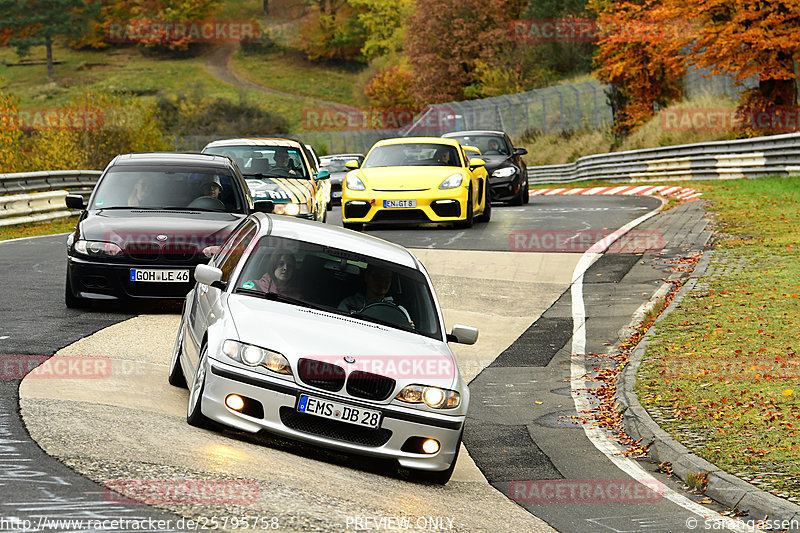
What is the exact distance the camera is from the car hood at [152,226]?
482 inches

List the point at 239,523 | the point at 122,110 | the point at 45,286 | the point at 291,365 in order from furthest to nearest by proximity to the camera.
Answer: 1. the point at 122,110
2. the point at 45,286
3. the point at 291,365
4. the point at 239,523

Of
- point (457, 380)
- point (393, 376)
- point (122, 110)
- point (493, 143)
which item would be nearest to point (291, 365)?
point (393, 376)

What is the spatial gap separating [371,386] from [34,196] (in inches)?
814

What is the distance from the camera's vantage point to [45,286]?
48.2 ft

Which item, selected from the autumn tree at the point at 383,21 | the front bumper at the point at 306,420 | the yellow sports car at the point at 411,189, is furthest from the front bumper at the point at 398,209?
the autumn tree at the point at 383,21

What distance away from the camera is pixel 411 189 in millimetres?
21203

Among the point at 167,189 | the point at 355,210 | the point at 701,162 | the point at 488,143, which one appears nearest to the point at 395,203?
the point at 355,210

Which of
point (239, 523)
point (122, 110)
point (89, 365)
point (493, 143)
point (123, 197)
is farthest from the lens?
point (122, 110)

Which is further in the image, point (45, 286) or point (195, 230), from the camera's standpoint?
point (45, 286)

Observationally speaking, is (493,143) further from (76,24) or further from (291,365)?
(76,24)

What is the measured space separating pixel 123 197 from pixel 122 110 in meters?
30.5

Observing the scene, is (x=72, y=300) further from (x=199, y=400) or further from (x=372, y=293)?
(x=199, y=400)

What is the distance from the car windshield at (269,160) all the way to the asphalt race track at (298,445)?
4960 millimetres

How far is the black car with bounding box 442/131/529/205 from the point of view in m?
28.4
